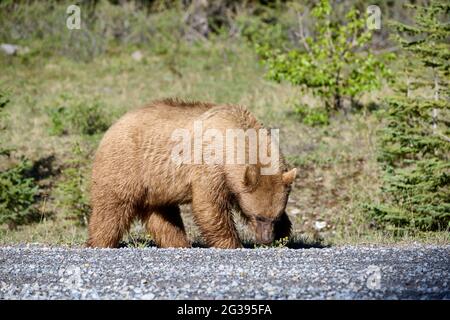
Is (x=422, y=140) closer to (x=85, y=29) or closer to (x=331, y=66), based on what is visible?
(x=331, y=66)

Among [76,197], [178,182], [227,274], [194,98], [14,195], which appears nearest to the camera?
[227,274]

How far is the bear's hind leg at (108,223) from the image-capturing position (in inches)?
349

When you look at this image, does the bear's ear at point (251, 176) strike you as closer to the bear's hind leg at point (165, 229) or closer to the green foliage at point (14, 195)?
the bear's hind leg at point (165, 229)

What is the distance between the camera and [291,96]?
1753 centimetres

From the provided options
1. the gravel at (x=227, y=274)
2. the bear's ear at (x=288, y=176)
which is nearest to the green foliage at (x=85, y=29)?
the bear's ear at (x=288, y=176)

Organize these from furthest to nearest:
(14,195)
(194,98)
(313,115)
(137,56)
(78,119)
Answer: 1. (137,56)
2. (194,98)
3. (78,119)
4. (313,115)
5. (14,195)

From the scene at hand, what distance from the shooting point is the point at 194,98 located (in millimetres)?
17734

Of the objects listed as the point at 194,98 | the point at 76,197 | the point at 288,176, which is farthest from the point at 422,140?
the point at 194,98

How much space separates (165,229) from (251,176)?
1724mm
